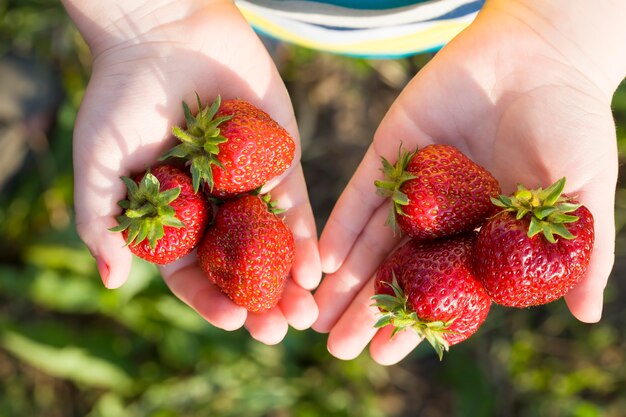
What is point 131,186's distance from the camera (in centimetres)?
165

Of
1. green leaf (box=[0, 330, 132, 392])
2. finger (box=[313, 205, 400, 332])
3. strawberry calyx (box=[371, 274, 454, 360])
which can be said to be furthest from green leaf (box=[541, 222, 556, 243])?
green leaf (box=[0, 330, 132, 392])

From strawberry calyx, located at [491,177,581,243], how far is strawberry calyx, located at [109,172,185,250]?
0.72 metres

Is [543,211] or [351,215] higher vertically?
[543,211]

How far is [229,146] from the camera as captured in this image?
1.64 m

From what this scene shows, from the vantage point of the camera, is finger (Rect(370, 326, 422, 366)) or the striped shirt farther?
the striped shirt

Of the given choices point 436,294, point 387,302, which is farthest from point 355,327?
point 436,294

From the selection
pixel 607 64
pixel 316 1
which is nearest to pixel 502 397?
pixel 607 64

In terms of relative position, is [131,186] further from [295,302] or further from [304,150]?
[304,150]

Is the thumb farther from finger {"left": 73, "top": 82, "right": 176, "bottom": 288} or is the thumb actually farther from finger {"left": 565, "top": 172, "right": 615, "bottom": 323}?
finger {"left": 565, "top": 172, "right": 615, "bottom": 323}

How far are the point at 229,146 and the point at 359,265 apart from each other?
0.49m

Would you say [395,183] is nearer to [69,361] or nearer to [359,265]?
[359,265]

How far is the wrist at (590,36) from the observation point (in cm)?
174

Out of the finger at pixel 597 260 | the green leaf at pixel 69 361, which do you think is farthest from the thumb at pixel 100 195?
the finger at pixel 597 260

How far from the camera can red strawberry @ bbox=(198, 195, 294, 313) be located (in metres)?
1.66
